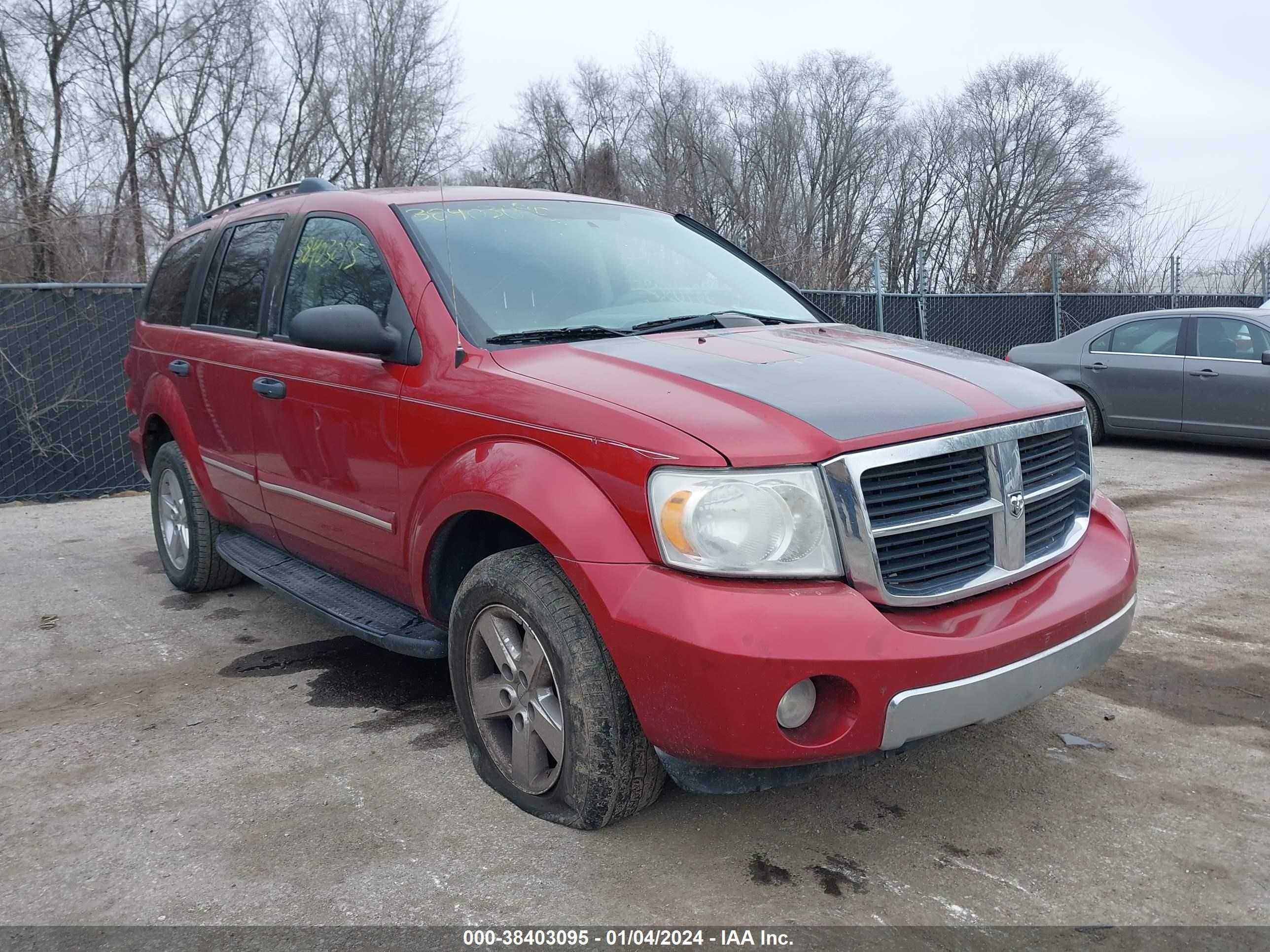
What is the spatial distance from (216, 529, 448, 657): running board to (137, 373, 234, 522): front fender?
0.19m

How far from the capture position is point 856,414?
2426mm

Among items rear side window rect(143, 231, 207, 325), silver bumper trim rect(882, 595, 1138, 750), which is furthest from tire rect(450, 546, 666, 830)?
rear side window rect(143, 231, 207, 325)

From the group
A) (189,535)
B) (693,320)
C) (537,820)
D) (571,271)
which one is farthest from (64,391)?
(537,820)

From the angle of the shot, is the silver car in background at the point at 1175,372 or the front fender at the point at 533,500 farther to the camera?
the silver car in background at the point at 1175,372

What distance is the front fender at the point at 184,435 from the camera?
4613mm

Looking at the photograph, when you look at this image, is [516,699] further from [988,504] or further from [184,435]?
[184,435]

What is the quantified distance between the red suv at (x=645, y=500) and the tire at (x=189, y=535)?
1.02 m

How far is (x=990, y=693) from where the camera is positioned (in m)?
2.34

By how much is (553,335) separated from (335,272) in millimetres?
1060

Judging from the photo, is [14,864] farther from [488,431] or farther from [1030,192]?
[1030,192]

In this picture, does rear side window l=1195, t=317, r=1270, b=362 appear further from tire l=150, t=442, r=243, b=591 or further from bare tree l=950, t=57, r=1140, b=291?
bare tree l=950, t=57, r=1140, b=291

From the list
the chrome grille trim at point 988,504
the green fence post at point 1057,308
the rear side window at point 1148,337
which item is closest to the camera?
the chrome grille trim at point 988,504

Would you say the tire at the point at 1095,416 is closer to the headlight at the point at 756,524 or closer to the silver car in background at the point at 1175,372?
the silver car in background at the point at 1175,372

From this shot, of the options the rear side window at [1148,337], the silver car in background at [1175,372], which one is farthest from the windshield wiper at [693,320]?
the rear side window at [1148,337]
